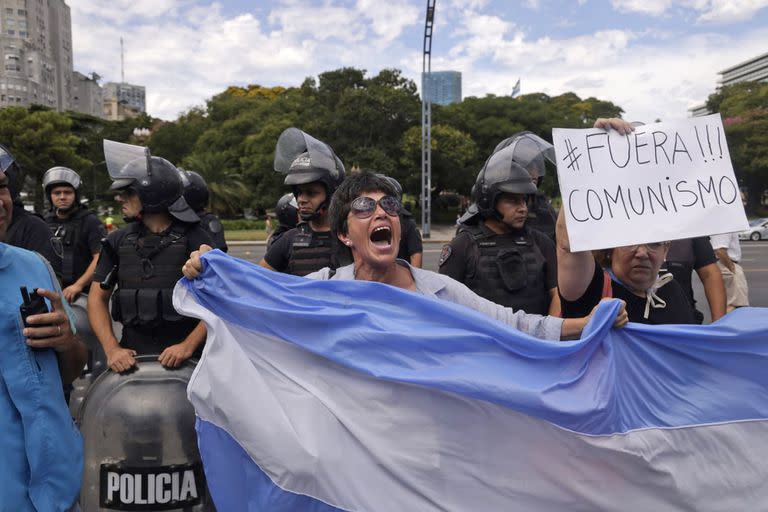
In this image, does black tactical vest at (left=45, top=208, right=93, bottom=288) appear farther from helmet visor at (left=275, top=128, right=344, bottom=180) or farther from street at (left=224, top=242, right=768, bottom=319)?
street at (left=224, top=242, right=768, bottom=319)

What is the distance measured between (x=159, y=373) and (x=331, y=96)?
3397 centimetres

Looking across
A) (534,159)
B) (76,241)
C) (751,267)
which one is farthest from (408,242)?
(751,267)

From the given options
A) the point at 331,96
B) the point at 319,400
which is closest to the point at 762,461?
the point at 319,400

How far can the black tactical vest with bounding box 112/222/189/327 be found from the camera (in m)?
3.59

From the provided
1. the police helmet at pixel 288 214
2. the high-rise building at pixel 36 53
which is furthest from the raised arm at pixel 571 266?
the high-rise building at pixel 36 53

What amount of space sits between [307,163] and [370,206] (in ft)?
5.54

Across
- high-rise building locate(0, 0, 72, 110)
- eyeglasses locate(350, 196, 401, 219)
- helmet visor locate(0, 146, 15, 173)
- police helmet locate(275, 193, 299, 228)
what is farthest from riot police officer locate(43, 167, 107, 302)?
high-rise building locate(0, 0, 72, 110)

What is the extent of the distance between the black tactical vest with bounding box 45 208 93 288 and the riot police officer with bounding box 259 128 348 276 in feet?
7.76

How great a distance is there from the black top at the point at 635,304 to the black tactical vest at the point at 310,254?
175 centimetres

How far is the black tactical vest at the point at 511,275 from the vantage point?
151 inches

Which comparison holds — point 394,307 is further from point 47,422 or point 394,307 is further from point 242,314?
point 47,422

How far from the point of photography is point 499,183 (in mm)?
3930

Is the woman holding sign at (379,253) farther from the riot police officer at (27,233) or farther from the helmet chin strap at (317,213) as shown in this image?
the riot police officer at (27,233)

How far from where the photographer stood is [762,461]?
2.28 m
